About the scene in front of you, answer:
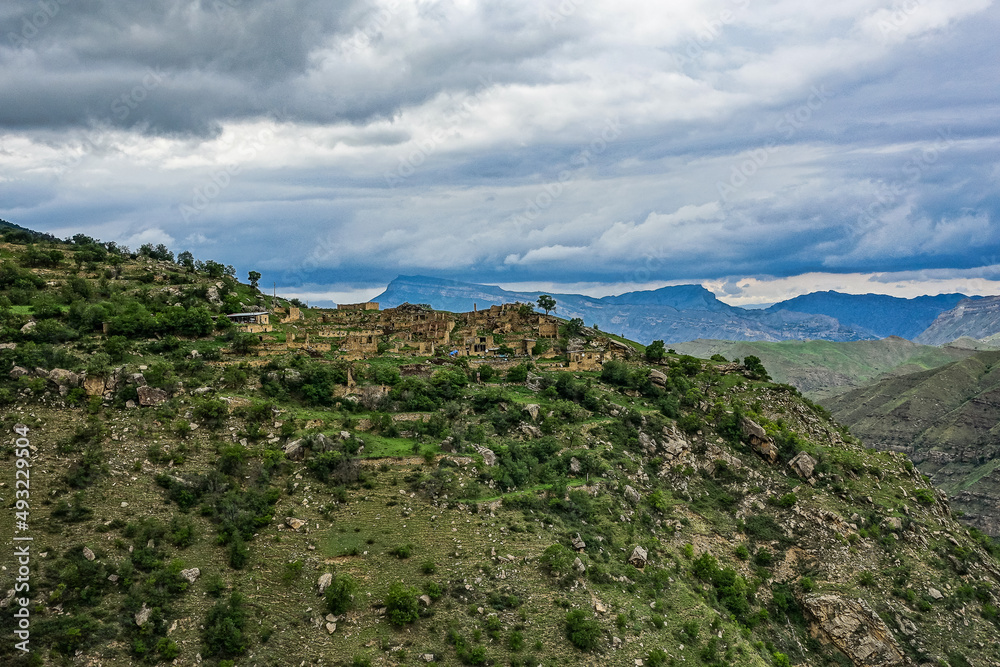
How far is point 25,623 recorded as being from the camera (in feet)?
109

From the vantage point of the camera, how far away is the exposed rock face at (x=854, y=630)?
48.0m

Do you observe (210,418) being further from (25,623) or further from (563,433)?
(563,433)

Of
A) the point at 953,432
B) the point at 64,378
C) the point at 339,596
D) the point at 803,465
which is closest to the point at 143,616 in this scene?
the point at 339,596

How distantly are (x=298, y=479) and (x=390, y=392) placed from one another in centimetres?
1563

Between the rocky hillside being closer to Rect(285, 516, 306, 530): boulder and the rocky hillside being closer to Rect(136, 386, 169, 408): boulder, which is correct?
Rect(285, 516, 306, 530): boulder

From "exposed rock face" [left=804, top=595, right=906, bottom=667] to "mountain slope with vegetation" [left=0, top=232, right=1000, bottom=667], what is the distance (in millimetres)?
161

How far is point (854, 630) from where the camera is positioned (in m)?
48.9

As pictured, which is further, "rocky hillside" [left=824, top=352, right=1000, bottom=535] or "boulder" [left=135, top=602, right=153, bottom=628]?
"rocky hillside" [left=824, top=352, right=1000, bottom=535]

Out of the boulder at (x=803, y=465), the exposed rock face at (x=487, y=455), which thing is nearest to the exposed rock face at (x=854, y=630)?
the boulder at (x=803, y=465)

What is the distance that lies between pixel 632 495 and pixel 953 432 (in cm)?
14928

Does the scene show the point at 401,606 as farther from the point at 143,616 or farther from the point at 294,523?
the point at 143,616

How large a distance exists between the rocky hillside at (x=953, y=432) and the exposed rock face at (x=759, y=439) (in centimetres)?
8816

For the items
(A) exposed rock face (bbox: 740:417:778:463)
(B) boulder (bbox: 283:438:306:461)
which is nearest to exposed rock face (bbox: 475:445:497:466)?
(B) boulder (bbox: 283:438:306:461)

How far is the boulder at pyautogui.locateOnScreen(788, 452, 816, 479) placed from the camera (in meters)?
60.7
